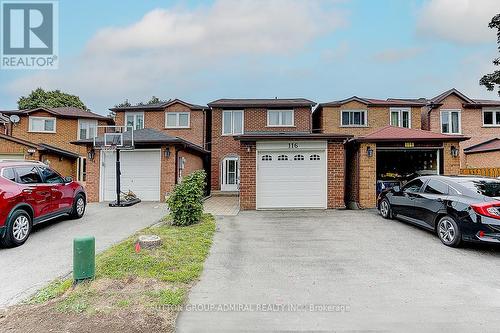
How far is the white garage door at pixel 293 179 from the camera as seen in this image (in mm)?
11250

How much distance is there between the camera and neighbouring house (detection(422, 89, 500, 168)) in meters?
21.1

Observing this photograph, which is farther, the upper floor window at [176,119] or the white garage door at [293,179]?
the upper floor window at [176,119]

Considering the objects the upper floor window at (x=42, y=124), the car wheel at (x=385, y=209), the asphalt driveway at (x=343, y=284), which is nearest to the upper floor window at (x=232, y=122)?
the car wheel at (x=385, y=209)

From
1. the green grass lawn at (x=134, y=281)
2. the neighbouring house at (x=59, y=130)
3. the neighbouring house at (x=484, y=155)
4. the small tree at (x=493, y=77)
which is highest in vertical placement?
the small tree at (x=493, y=77)

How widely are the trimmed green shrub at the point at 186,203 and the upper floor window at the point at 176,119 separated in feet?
40.5

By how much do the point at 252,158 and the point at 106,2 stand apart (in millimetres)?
8188

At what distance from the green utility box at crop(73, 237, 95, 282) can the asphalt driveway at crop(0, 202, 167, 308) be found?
0.70 metres

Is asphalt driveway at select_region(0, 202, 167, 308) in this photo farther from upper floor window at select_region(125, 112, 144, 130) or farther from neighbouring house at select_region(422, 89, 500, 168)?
neighbouring house at select_region(422, 89, 500, 168)

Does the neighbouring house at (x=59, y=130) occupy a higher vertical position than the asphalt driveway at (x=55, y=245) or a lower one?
higher

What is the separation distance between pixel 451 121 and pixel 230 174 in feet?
54.5

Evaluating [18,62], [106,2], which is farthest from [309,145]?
[18,62]

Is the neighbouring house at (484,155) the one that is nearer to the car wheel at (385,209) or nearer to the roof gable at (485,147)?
the roof gable at (485,147)

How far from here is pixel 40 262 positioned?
5426 mm

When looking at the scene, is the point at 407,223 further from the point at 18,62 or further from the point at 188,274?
the point at 18,62
